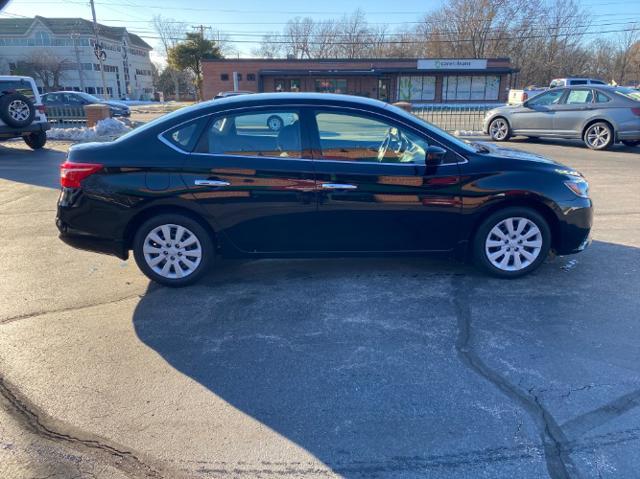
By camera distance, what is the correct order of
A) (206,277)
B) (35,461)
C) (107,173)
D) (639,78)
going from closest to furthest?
(35,461) < (107,173) < (206,277) < (639,78)

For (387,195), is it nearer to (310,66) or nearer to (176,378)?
(176,378)

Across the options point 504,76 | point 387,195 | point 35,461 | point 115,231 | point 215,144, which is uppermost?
point 504,76

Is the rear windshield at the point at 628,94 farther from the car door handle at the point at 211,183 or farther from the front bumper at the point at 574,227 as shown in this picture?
the car door handle at the point at 211,183

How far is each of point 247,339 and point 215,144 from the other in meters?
1.78

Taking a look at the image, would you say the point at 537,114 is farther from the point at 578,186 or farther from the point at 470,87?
the point at 470,87

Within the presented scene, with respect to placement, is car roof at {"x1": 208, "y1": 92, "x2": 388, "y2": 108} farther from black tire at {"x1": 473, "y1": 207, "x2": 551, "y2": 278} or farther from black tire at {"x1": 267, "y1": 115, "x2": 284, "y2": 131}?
black tire at {"x1": 473, "y1": 207, "x2": 551, "y2": 278}

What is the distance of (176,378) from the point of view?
302 cm

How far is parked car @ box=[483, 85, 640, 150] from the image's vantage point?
11.7m

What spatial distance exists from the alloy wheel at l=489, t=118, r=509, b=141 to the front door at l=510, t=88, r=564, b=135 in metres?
0.29

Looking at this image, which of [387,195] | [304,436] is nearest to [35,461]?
[304,436]

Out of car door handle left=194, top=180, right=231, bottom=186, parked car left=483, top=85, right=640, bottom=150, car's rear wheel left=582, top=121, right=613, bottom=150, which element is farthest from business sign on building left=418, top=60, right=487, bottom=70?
car door handle left=194, top=180, right=231, bottom=186

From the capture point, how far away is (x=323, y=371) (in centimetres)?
306

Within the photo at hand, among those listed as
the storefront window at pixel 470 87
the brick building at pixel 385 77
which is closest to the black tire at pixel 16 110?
the brick building at pixel 385 77

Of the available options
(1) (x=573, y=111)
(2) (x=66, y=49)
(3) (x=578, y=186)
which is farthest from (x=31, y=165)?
(2) (x=66, y=49)
